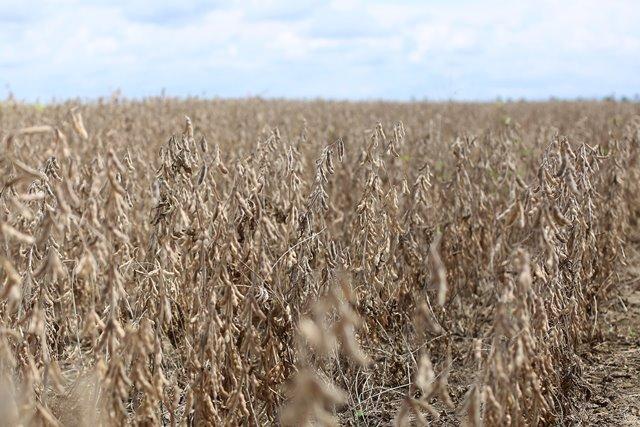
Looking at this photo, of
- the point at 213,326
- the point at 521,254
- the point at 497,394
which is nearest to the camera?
the point at 521,254

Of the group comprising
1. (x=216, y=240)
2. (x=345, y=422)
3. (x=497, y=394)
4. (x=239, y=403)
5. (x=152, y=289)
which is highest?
(x=216, y=240)

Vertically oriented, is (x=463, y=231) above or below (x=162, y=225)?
below

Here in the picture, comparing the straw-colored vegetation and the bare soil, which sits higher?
the straw-colored vegetation

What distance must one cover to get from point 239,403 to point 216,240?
0.60 m

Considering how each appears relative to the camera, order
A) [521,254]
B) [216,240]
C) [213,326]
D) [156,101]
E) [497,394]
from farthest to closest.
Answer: [156,101] < [216,240] < [213,326] < [497,394] < [521,254]

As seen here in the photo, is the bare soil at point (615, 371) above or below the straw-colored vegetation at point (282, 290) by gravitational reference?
below

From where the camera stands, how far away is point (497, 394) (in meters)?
2.16

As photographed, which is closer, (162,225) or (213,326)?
(213,326)

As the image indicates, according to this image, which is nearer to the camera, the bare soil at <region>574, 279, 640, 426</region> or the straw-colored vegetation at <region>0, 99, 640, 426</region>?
the straw-colored vegetation at <region>0, 99, 640, 426</region>

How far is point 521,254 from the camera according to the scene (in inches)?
78.9

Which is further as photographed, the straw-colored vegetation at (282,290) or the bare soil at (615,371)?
the bare soil at (615,371)

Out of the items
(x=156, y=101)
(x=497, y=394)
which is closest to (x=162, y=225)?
(x=497, y=394)

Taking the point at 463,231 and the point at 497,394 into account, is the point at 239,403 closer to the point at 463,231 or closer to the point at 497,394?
the point at 497,394

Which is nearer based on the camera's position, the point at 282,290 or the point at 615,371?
the point at 282,290
